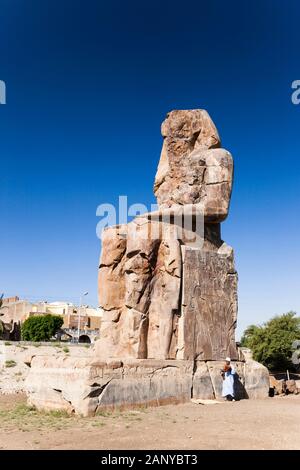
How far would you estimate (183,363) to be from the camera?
854cm

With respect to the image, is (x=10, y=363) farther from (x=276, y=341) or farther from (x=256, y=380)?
(x=276, y=341)

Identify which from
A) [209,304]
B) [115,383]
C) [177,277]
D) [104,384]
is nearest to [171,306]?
[177,277]

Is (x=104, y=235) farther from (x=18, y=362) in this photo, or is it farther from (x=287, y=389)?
(x=18, y=362)

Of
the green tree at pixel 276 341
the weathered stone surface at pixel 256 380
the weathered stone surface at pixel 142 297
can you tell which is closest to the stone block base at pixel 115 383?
the weathered stone surface at pixel 142 297

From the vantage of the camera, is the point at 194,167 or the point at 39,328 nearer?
the point at 194,167

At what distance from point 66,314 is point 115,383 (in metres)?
52.6

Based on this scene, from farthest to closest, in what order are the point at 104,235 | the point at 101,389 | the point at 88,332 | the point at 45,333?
the point at 88,332, the point at 45,333, the point at 104,235, the point at 101,389

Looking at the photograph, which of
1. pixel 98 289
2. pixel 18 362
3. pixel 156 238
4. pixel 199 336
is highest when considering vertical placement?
pixel 156 238

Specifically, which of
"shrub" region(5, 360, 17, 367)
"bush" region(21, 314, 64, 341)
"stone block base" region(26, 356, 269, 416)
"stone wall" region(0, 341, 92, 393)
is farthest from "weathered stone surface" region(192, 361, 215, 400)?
"bush" region(21, 314, 64, 341)

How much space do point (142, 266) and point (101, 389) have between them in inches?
94.4

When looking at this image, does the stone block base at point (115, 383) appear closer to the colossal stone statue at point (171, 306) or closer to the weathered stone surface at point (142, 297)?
the colossal stone statue at point (171, 306)

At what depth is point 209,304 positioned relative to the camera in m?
9.31

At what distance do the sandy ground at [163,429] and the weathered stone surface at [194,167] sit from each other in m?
3.66
